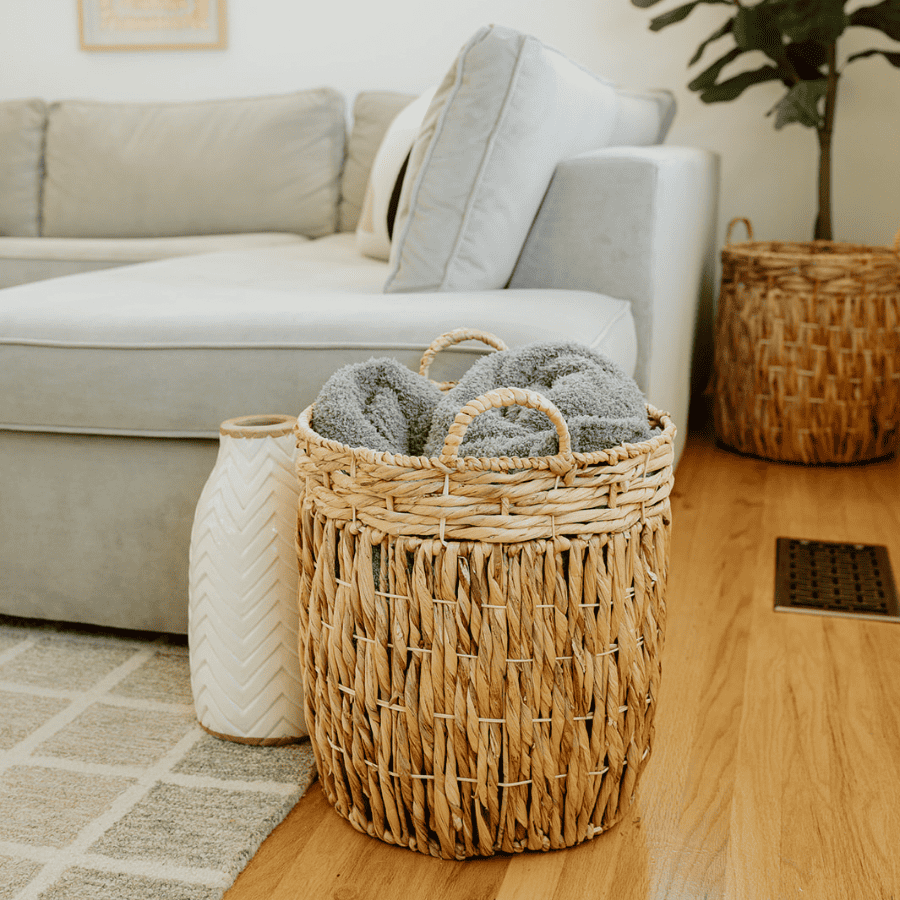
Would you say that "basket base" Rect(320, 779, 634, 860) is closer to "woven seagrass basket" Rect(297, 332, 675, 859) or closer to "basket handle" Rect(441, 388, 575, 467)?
"woven seagrass basket" Rect(297, 332, 675, 859)

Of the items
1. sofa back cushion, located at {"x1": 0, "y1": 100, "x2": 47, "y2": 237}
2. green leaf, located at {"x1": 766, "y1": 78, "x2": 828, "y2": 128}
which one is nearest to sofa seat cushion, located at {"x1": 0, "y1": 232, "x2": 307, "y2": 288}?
sofa back cushion, located at {"x1": 0, "y1": 100, "x2": 47, "y2": 237}

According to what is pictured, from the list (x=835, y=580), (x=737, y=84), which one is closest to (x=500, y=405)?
(x=835, y=580)

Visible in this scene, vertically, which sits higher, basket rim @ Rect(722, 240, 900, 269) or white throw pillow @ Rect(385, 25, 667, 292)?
white throw pillow @ Rect(385, 25, 667, 292)

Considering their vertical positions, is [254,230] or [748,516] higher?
[254,230]

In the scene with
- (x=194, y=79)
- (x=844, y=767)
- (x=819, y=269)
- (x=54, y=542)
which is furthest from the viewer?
(x=194, y=79)

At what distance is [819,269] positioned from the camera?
2.04 metres

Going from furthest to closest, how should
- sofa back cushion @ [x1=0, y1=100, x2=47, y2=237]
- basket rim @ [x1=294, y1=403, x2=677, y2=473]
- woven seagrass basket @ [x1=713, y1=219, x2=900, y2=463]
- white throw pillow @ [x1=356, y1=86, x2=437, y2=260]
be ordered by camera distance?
sofa back cushion @ [x1=0, y1=100, x2=47, y2=237]
woven seagrass basket @ [x1=713, y1=219, x2=900, y2=463]
white throw pillow @ [x1=356, y1=86, x2=437, y2=260]
basket rim @ [x1=294, y1=403, x2=677, y2=473]

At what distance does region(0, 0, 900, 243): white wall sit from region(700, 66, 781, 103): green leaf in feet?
0.85

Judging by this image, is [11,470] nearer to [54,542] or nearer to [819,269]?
[54,542]

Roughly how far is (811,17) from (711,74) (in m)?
0.28

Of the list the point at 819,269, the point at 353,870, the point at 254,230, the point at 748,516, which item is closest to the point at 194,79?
the point at 254,230

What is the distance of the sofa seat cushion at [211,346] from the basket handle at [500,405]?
36 cm

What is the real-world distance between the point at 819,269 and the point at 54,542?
63.1 inches

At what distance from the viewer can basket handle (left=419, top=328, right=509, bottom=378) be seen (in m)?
1.04
